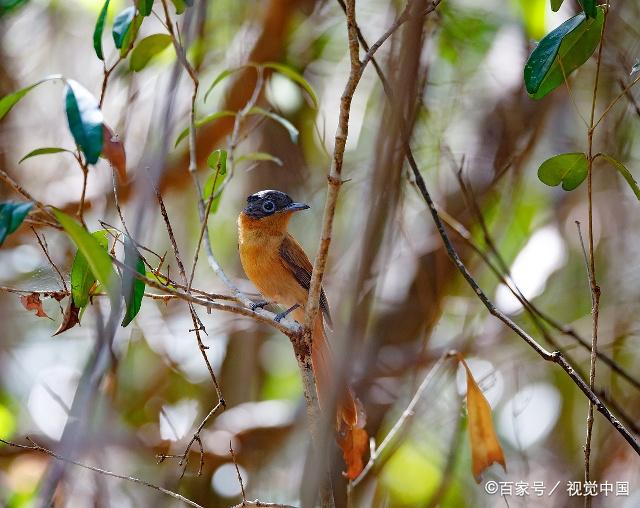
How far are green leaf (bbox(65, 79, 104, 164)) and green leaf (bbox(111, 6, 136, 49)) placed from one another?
1.80 ft

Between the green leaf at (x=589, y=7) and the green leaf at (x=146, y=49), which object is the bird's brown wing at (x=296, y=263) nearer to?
the green leaf at (x=146, y=49)

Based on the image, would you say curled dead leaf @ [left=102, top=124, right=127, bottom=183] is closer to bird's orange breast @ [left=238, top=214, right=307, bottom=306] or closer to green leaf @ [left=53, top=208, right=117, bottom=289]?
green leaf @ [left=53, top=208, right=117, bottom=289]

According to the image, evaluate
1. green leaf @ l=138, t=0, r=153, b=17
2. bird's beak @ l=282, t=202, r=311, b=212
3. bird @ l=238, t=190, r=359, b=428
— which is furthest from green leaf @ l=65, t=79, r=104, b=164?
bird @ l=238, t=190, r=359, b=428

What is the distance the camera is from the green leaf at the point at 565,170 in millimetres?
2537

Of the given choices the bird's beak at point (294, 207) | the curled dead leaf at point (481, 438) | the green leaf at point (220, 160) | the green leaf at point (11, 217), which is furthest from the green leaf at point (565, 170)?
the bird's beak at point (294, 207)

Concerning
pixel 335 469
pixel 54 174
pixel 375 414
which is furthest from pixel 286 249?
pixel 54 174

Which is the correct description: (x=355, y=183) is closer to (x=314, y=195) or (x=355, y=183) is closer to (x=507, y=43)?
(x=314, y=195)

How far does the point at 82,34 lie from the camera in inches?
225

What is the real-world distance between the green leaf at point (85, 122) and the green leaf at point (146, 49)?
1106 millimetres

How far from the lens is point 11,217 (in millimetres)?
1808

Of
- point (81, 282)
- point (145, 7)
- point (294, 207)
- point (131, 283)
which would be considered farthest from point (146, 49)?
point (294, 207)

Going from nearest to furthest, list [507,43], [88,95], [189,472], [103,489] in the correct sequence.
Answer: [88,95] < [103,489] < [189,472] < [507,43]

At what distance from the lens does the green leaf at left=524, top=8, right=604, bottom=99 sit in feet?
7.51

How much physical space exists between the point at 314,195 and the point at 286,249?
1.06 meters
